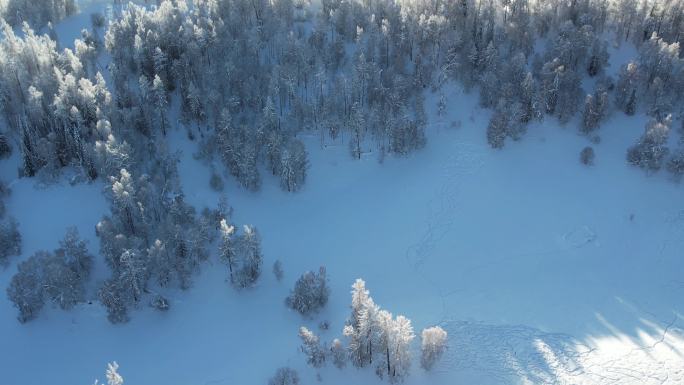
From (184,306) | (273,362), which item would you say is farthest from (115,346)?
(273,362)

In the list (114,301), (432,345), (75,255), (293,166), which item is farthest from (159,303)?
(432,345)

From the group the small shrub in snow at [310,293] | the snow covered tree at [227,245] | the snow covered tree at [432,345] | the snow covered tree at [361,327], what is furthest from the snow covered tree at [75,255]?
the snow covered tree at [432,345]

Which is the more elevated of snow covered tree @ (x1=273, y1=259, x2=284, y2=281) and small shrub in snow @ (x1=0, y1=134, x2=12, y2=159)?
small shrub in snow @ (x1=0, y1=134, x2=12, y2=159)

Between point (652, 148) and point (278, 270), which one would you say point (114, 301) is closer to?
point (278, 270)

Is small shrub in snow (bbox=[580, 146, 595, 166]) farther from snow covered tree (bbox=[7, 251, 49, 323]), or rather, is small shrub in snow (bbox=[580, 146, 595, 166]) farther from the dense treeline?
snow covered tree (bbox=[7, 251, 49, 323])

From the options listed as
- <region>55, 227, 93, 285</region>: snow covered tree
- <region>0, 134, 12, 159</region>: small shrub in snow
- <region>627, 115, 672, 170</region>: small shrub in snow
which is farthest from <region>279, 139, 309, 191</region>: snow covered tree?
<region>627, 115, 672, 170</region>: small shrub in snow
